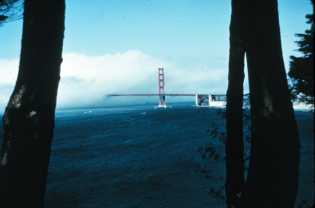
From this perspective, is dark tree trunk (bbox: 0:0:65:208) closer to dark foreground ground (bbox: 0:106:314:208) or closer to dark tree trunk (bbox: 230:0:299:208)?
dark tree trunk (bbox: 230:0:299:208)

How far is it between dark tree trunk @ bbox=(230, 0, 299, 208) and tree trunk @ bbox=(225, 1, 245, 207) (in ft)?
1.06

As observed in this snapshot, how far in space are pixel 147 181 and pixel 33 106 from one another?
671 inches

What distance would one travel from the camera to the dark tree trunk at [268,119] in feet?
7.69

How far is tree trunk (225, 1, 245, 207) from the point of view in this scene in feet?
9.30

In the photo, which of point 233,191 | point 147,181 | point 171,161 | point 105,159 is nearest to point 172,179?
point 147,181

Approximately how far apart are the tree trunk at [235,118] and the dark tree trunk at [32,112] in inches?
62.4

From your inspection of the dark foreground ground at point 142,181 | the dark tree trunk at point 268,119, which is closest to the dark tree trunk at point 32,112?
the dark tree trunk at point 268,119

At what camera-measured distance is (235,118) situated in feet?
9.56

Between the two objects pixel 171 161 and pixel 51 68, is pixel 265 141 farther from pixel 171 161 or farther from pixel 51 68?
pixel 171 161

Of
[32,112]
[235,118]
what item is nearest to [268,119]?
[235,118]

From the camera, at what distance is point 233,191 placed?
2.84 metres

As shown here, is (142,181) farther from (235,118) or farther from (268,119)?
(268,119)

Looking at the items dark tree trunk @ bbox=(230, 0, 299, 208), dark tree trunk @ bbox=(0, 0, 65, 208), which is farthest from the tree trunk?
dark tree trunk @ bbox=(0, 0, 65, 208)

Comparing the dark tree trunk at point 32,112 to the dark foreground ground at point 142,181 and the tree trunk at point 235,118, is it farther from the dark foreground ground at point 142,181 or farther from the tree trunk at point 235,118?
the dark foreground ground at point 142,181
